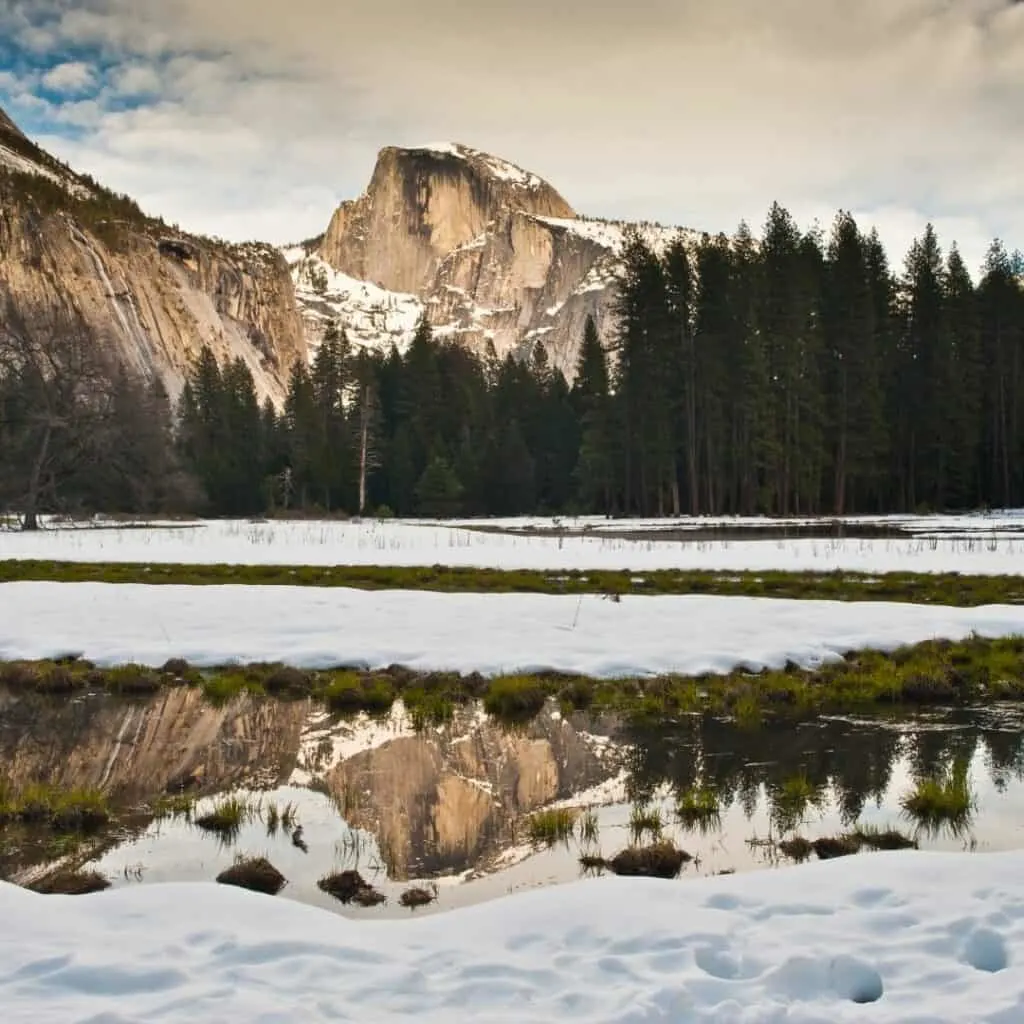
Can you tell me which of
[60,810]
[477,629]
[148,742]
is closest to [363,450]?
[477,629]

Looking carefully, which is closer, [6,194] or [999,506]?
[999,506]

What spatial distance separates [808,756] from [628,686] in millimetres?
2765

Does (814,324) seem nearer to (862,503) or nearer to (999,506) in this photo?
(862,503)

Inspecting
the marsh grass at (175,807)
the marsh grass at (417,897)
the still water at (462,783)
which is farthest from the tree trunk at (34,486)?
the marsh grass at (417,897)

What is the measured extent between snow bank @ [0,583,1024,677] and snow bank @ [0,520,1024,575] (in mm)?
5666

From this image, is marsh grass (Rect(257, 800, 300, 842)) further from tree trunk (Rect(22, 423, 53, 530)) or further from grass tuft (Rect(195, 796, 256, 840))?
tree trunk (Rect(22, 423, 53, 530))

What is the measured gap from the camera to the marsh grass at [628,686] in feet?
29.2

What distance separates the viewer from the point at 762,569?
18141mm

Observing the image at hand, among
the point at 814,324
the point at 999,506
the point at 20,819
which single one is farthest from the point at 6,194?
the point at 20,819

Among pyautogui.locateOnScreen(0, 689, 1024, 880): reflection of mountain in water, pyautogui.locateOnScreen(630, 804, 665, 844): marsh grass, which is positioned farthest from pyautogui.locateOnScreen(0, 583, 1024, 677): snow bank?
pyautogui.locateOnScreen(630, 804, 665, 844): marsh grass

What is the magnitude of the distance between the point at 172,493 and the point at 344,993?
1970 inches

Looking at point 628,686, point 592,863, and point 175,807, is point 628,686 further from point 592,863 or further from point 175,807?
point 175,807

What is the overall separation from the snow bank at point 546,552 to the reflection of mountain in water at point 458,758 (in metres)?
10.5

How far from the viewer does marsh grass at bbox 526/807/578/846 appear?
217 inches
